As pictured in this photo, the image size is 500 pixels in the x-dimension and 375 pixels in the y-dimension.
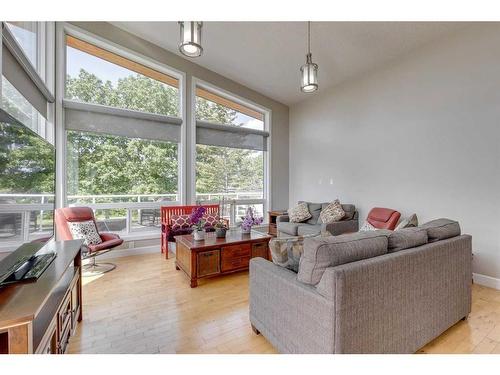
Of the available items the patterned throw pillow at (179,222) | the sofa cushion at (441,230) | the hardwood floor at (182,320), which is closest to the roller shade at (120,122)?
the patterned throw pillow at (179,222)

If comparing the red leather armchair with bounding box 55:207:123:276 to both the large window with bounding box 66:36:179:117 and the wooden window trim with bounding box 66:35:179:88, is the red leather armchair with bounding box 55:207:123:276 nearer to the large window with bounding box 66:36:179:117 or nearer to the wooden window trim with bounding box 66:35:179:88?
the large window with bounding box 66:36:179:117

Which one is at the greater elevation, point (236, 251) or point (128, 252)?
point (236, 251)

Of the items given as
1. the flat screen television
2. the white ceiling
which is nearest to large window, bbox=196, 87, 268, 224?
the white ceiling

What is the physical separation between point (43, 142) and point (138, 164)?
7.05 feet

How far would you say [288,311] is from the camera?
1471mm

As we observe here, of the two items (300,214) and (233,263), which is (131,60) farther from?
(300,214)

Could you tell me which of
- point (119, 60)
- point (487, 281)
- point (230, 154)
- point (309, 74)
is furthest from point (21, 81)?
point (487, 281)

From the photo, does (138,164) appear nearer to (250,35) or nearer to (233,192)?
(233,192)

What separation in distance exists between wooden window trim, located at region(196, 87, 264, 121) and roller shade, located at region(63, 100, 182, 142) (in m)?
0.81

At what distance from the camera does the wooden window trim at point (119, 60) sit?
3470mm

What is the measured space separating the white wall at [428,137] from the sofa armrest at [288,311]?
276cm

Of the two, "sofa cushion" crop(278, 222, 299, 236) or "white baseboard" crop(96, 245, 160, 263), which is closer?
"white baseboard" crop(96, 245, 160, 263)

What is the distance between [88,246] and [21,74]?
1.96 m

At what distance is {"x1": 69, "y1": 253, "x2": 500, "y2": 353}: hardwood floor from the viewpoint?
5.53 ft
